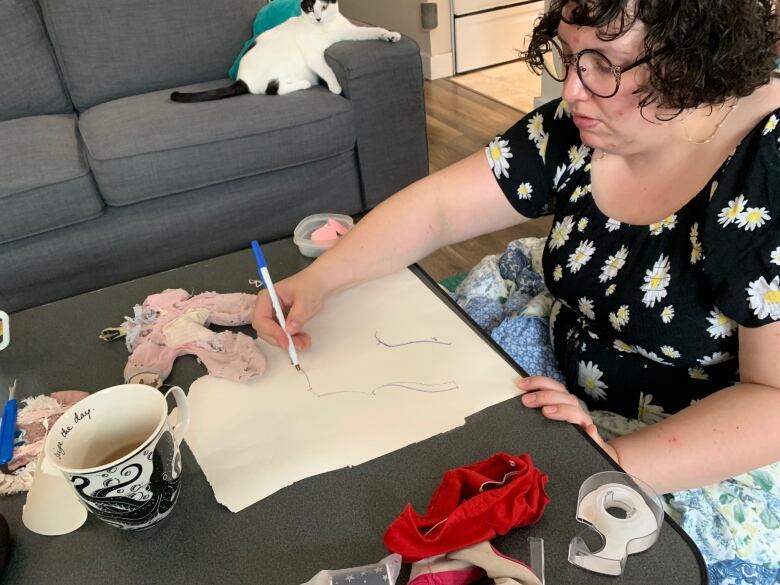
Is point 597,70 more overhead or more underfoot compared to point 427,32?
more overhead

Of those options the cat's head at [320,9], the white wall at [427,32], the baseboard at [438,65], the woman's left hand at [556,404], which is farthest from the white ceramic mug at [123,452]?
the baseboard at [438,65]

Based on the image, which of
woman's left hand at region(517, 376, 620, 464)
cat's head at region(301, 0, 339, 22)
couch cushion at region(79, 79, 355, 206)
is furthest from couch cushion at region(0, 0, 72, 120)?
woman's left hand at region(517, 376, 620, 464)

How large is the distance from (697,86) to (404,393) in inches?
18.1

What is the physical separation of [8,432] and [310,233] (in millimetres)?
537

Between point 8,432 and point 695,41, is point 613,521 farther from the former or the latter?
point 8,432

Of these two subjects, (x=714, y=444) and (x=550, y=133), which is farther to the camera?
(x=550, y=133)

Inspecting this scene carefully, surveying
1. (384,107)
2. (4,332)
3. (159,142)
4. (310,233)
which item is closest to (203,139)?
(159,142)

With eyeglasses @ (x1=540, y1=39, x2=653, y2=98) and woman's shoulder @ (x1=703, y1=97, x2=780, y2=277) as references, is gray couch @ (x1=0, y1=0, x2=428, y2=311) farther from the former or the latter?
woman's shoulder @ (x1=703, y1=97, x2=780, y2=277)

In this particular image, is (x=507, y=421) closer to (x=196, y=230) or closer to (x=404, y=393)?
(x=404, y=393)

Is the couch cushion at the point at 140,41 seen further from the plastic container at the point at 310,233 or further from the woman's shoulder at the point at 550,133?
the woman's shoulder at the point at 550,133

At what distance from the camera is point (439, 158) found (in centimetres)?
271

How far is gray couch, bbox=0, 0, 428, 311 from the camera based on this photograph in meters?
1.79

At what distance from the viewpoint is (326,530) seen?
1.94 ft

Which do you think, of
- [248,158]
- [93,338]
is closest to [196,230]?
[248,158]
